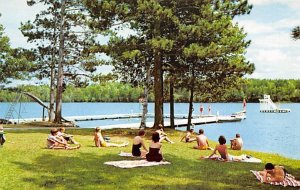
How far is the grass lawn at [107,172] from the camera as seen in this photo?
1134 centimetres

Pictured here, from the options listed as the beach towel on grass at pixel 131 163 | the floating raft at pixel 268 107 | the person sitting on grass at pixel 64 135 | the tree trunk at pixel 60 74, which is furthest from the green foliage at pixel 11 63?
the floating raft at pixel 268 107

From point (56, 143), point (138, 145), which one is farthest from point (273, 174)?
point (56, 143)

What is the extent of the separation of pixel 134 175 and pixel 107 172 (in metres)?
0.92

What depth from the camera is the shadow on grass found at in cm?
1132

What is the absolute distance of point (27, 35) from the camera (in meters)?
36.3

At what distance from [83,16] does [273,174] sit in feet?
86.0

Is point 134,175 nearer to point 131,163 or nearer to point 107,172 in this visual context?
point 107,172

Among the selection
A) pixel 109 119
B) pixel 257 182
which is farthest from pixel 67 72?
pixel 109 119

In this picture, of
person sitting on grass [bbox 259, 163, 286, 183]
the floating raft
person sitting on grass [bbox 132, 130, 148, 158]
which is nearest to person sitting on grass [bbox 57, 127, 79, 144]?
person sitting on grass [bbox 132, 130, 148, 158]

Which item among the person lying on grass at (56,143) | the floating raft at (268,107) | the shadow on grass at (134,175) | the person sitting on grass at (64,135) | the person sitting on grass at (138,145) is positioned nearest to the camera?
the shadow on grass at (134,175)

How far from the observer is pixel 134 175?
41.2 ft

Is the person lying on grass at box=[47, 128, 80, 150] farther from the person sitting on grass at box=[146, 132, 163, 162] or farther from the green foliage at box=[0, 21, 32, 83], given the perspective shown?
the green foliage at box=[0, 21, 32, 83]

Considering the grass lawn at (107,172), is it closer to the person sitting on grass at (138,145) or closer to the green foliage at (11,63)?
the person sitting on grass at (138,145)

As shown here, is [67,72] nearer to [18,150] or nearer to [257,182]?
[18,150]
